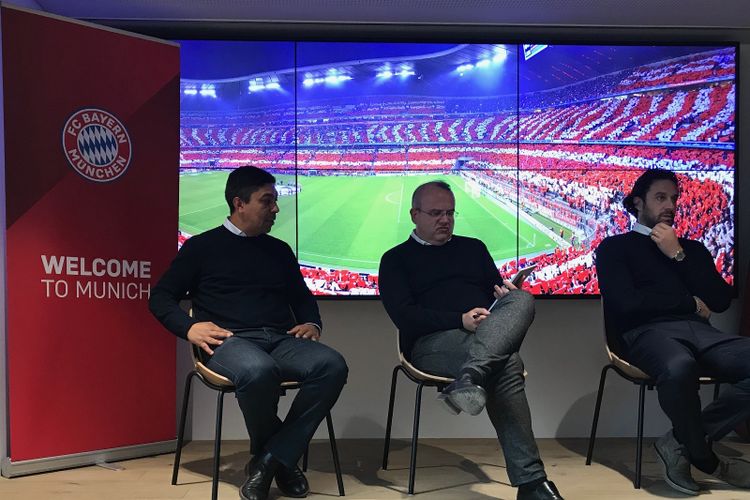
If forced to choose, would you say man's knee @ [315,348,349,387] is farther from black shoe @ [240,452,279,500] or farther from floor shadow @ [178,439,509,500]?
floor shadow @ [178,439,509,500]

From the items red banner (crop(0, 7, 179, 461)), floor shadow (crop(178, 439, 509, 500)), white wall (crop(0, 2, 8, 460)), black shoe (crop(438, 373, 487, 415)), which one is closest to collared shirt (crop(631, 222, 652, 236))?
floor shadow (crop(178, 439, 509, 500))

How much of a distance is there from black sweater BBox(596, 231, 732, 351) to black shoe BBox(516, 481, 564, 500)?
0.99 metres

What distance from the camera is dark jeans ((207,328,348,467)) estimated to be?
2.98 metres

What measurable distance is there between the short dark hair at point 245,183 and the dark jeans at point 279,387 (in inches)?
24.1

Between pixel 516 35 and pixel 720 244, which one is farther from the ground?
pixel 516 35

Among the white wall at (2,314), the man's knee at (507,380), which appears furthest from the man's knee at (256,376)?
the white wall at (2,314)

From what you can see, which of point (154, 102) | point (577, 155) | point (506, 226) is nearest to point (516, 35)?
point (577, 155)

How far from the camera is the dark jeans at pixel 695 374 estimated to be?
124 inches

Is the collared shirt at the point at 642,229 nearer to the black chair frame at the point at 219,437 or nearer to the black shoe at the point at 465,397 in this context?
the black shoe at the point at 465,397

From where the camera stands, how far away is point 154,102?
13.0 ft

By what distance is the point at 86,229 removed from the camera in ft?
12.2

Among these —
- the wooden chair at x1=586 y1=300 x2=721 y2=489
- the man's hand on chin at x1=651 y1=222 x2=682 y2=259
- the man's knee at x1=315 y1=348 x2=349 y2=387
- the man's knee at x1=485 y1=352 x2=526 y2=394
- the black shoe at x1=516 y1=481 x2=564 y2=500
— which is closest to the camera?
the black shoe at x1=516 y1=481 x2=564 y2=500

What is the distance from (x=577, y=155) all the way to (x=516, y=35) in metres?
0.76

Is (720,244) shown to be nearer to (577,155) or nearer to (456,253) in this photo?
(577,155)
